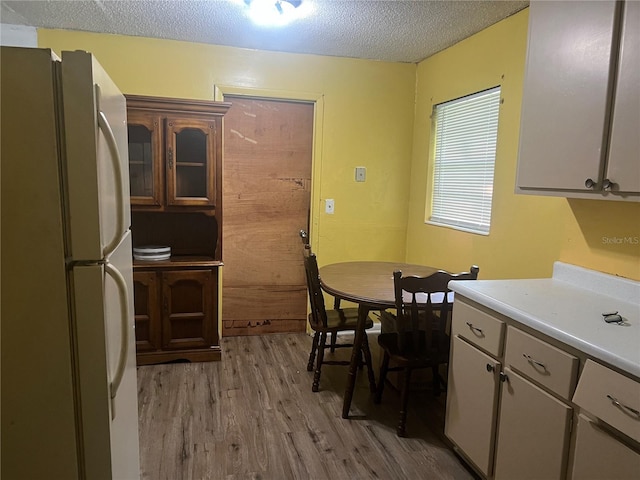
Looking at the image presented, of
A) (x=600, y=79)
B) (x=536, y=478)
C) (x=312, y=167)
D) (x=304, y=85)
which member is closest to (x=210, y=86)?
(x=304, y=85)

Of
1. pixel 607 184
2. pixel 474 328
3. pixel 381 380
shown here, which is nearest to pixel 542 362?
pixel 474 328

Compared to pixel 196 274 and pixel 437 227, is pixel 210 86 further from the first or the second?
pixel 437 227

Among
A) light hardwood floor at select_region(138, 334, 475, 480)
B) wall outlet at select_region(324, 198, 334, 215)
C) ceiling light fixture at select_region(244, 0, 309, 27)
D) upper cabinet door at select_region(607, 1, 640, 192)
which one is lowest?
light hardwood floor at select_region(138, 334, 475, 480)

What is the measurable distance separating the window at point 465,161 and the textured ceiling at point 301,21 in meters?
0.48

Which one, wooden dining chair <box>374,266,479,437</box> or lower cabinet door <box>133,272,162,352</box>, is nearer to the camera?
wooden dining chair <box>374,266,479,437</box>

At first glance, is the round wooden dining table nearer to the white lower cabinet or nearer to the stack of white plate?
the white lower cabinet

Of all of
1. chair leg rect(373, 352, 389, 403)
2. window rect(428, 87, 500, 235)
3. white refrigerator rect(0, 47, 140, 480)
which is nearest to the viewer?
white refrigerator rect(0, 47, 140, 480)

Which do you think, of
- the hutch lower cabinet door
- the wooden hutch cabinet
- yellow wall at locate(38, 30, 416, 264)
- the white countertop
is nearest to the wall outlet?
yellow wall at locate(38, 30, 416, 264)

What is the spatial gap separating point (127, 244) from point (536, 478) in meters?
1.68

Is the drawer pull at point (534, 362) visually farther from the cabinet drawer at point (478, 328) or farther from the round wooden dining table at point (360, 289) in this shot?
the round wooden dining table at point (360, 289)

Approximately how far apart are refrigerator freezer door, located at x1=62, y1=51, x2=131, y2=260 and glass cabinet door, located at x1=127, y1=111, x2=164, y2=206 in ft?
6.47

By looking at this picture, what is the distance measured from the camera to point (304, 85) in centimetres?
367

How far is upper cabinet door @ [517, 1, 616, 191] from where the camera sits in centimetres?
174

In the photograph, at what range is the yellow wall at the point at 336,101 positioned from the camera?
11.1 feet
